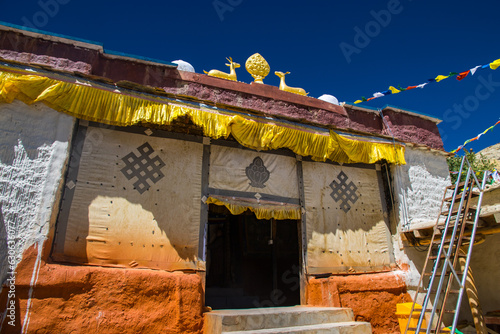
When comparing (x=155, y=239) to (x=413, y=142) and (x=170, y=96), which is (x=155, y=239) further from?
(x=413, y=142)

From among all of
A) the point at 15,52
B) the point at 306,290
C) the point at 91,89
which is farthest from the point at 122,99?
the point at 306,290

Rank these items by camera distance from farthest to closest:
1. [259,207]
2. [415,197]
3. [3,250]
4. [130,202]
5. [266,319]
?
1. [415,197]
2. [259,207]
3. [130,202]
4. [266,319]
5. [3,250]

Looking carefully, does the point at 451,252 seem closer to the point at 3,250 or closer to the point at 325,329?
the point at 325,329

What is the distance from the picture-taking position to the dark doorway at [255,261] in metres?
8.45

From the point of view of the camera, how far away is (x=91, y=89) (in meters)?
5.28

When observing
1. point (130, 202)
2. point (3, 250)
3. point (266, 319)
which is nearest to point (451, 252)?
point (266, 319)

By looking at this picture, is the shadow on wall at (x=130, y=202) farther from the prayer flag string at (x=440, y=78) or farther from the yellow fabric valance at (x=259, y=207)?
the prayer flag string at (x=440, y=78)

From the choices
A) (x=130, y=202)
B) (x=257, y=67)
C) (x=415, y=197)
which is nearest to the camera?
(x=130, y=202)

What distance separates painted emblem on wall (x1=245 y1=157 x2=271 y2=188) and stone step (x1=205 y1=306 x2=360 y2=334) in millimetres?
2367

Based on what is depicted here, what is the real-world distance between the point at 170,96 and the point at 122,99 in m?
0.77

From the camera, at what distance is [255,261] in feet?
28.9

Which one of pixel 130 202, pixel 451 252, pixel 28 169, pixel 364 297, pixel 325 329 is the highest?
pixel 28 169

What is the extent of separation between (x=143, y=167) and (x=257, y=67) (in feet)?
11.4

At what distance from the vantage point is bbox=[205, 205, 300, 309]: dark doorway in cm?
845
